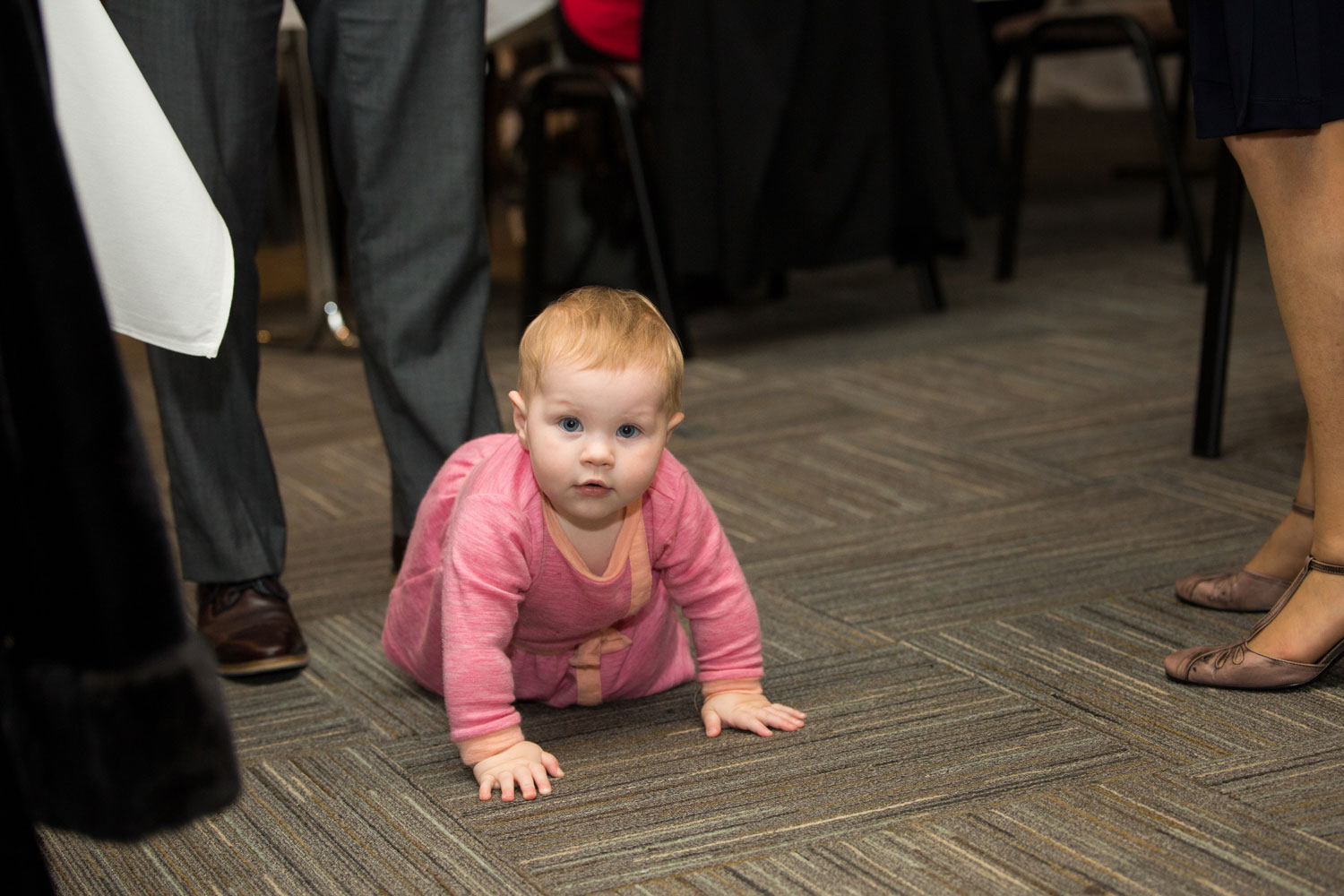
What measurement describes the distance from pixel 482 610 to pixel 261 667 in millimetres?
303

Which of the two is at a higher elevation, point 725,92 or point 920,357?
point 725,92

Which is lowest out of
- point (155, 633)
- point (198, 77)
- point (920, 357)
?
point (920, 357)

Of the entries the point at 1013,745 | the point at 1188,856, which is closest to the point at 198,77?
the point at 1013,745

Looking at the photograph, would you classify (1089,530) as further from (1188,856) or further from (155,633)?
(155,633)

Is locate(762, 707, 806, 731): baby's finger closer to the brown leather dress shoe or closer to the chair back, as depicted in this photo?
the brown leather dress shoe

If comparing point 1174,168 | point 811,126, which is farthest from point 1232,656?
point 1174,168

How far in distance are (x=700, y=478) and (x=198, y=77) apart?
0.75 m

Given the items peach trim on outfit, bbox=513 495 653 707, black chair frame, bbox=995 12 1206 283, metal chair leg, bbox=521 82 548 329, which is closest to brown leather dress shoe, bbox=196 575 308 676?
peach trim on outfit, bbox=513 495 653 707

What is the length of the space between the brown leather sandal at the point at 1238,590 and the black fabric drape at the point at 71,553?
90 cm

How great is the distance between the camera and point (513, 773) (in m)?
0.90

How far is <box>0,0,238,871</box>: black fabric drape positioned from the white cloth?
0.20 m

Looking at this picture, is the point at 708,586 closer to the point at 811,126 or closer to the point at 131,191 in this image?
the point at 131,191

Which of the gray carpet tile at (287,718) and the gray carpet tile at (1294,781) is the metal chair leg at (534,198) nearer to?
the gray carpet tile at (287,718)

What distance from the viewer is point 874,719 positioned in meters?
0.99
